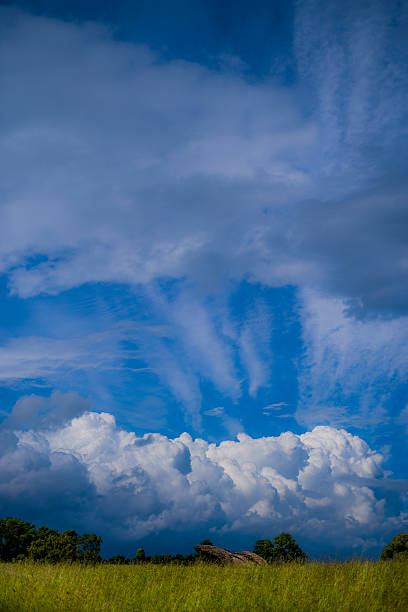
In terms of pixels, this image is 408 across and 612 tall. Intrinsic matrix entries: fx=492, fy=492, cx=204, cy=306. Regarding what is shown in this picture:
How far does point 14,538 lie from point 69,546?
5581 millimetres

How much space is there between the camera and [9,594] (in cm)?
1580

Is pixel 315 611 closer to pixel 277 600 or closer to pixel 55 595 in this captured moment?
pixel 277 600

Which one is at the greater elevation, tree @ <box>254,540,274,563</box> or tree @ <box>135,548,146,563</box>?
tree @ <box>254,540,274,563</box>

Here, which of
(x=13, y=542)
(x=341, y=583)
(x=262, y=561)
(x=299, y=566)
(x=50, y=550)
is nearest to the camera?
(x=341, y=583)

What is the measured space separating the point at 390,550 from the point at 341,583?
19.2 m

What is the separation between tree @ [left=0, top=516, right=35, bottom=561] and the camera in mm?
33594

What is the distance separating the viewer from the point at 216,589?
15.3m

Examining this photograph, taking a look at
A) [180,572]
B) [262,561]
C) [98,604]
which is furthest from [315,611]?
[262,561]

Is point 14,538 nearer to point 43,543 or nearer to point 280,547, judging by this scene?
point 43,543

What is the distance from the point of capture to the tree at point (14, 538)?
3359 cm

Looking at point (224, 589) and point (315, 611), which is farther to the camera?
point (224, 589)

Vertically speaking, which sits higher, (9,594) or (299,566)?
(299,566)

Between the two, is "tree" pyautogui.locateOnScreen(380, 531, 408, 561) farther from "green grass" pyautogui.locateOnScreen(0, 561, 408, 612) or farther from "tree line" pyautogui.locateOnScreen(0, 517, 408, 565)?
"green grass" pyautogui.locateOnScreen(0, 561, 408, 612)

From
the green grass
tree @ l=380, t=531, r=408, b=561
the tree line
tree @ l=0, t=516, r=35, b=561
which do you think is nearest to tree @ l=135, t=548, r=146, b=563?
the tree line
